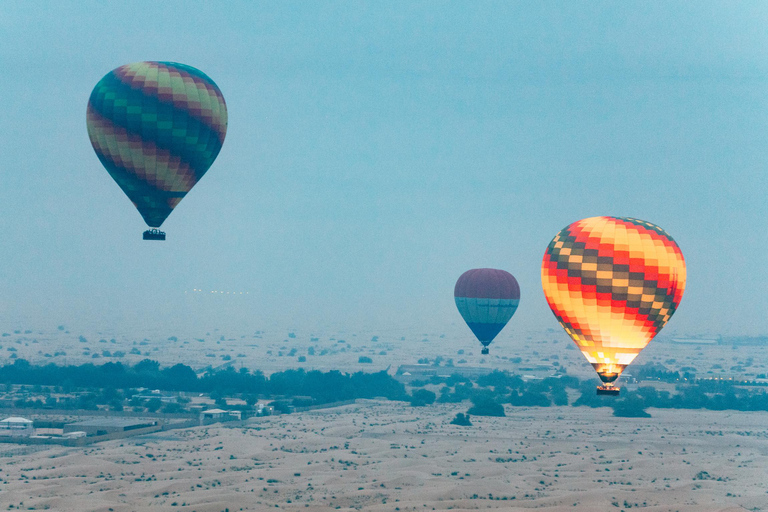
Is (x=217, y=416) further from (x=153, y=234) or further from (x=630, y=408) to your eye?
(x=630, y=408)

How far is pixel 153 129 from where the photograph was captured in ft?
156

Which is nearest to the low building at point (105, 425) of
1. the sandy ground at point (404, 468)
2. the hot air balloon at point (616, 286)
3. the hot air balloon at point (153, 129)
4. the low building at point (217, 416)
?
the sandy ground at point (404, 468)

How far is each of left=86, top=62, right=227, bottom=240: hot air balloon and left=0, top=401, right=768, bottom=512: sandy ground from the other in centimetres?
1246

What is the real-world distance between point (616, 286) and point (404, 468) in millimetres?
18860

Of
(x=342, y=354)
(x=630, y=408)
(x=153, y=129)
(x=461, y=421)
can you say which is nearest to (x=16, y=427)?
(x=153, y=129)

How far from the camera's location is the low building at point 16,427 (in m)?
64.1

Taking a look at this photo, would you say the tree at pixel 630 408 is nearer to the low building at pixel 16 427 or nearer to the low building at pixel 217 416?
the low building at pixel 217 416

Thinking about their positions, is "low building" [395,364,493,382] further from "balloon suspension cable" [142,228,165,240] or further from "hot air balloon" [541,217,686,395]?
"hot air balloon" [541,217,686,395]

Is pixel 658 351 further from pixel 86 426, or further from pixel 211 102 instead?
pixel 211 102

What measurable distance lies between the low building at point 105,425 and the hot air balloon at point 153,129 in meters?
20.6

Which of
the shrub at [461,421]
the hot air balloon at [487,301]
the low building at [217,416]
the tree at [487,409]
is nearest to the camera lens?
A: the hot air balloon at [487,301]

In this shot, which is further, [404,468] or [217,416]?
[217,416]

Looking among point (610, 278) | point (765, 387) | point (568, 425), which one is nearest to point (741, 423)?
point (568, 425)

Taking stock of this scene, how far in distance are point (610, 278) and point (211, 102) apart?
64.1 ft
